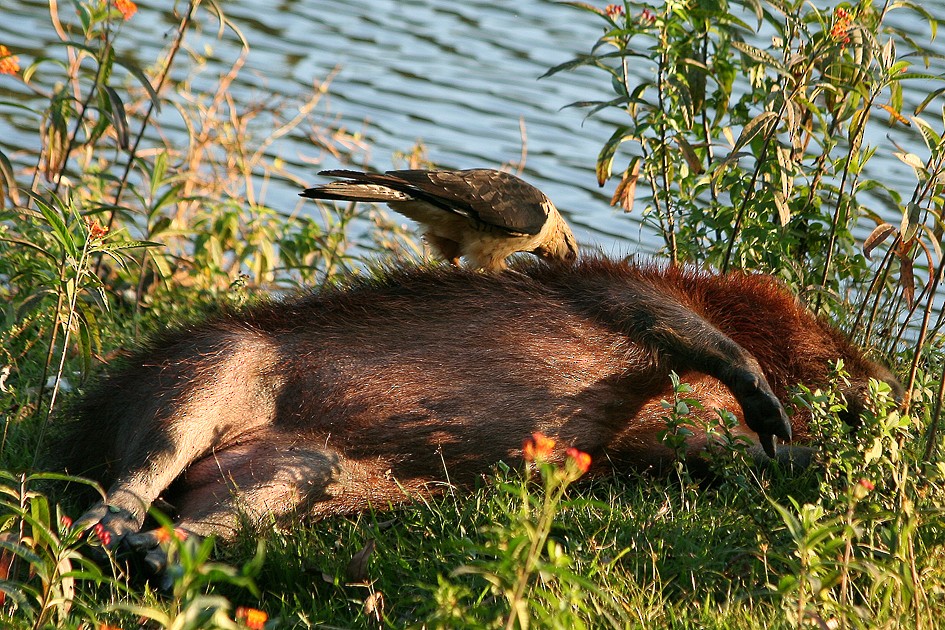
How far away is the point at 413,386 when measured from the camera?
3986 mm

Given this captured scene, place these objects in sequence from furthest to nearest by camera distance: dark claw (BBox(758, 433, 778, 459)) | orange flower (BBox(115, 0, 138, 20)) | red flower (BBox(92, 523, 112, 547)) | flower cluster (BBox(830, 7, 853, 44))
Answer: orange flower (BBox(115, 0, 138, 20)) < flower cluster (BBox(830, 7, 853, 44)) < dark claw (BBox(758, 433, 778, 459)) < red flower (BBox(92, 523, 112, 547))

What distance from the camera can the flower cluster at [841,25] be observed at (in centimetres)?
439

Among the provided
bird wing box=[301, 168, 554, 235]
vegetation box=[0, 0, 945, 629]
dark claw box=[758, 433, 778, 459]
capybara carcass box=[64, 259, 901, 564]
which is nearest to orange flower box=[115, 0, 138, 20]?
vegetation box=[0, 0, 945, 629]

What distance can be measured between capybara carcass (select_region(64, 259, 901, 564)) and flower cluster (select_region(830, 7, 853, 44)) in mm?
1069

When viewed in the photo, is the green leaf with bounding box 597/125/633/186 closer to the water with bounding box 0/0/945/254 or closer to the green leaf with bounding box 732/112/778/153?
the green leaf with bounding box 732/112/778/153

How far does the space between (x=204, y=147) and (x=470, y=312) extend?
4315 mm

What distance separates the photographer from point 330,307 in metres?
4.15

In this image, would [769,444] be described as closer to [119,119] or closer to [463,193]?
[463,193]

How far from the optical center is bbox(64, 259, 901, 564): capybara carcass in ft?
12.2

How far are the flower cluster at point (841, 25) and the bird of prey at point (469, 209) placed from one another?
1.25 metres

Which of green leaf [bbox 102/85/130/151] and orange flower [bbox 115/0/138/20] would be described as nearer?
green leaf [bbox 102/85/130/151]

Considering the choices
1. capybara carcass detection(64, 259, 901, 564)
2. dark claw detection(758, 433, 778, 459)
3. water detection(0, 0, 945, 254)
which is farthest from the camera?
water detection(0, 0, 945, 254)

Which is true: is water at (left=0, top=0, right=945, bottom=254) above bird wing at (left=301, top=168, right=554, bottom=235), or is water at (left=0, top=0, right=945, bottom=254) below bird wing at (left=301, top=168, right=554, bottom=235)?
below

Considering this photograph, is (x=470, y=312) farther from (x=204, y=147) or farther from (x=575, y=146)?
(x=575, y=146)
